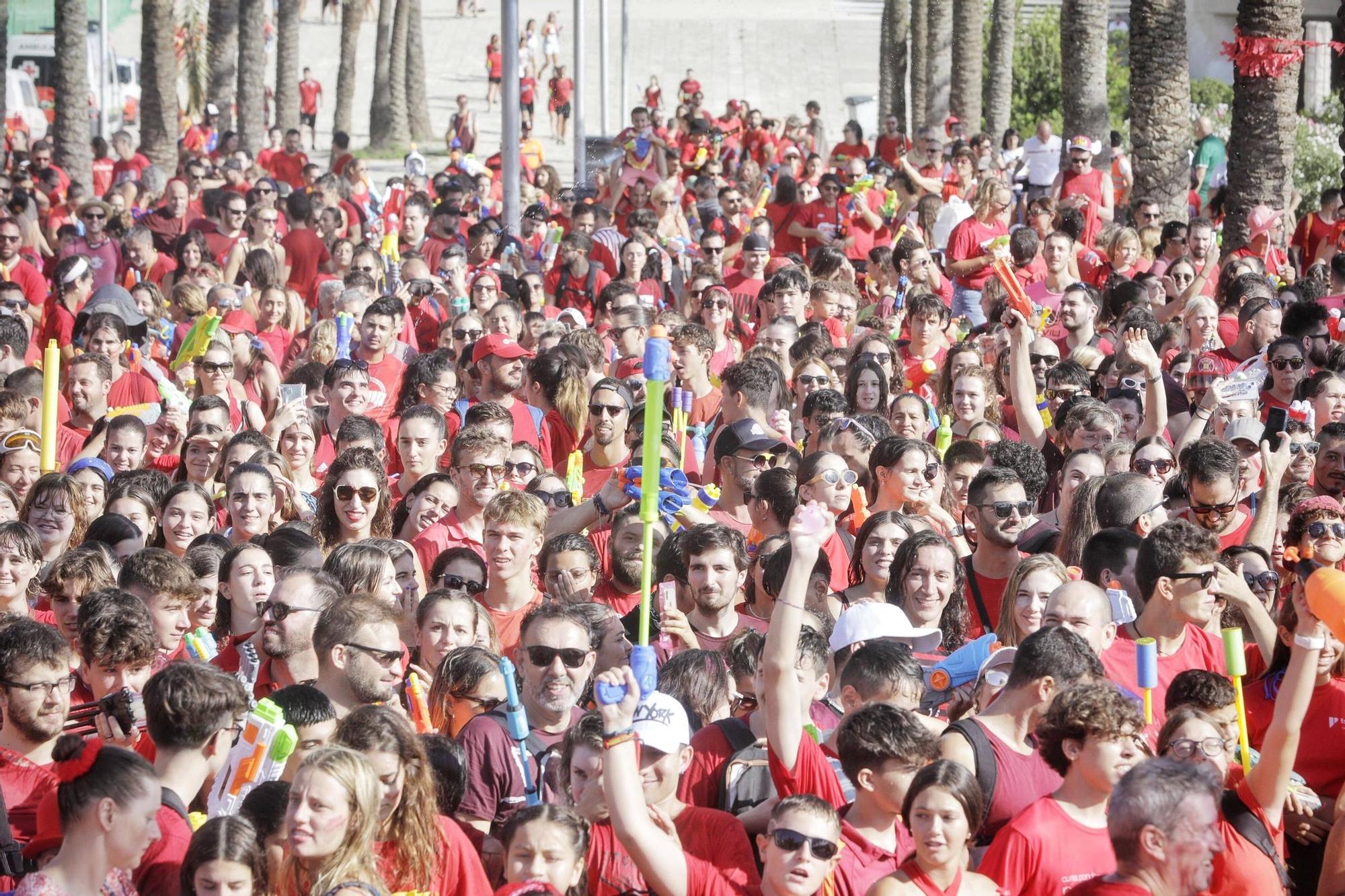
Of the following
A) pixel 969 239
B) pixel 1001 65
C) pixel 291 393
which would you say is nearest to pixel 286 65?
pixel 1001 65

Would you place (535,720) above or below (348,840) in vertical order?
below

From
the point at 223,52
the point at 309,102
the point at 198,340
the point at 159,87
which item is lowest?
the point at 198,340

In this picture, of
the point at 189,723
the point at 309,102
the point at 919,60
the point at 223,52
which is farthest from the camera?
the point at 309,102

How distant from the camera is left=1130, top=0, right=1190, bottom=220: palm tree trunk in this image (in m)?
17.2

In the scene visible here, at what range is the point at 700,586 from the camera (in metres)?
6.61

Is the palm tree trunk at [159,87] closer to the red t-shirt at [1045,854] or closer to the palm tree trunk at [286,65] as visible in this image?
the palm tree trunk at [286,65]

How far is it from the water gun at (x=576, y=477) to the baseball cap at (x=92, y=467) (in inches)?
82.2

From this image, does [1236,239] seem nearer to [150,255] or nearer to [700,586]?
[150,255]

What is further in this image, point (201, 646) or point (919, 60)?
point (919, 60)

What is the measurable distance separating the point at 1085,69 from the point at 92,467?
568 inches

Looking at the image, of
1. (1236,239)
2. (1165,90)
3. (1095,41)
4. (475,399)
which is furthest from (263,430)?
(1095,41)

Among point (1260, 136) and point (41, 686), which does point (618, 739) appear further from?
point (1260, 136)

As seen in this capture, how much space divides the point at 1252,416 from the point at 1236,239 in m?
7.24

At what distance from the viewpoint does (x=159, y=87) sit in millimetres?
24703
